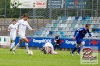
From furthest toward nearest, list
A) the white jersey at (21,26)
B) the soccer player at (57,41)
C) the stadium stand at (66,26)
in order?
the stadium stand at (66,26), the soccer player at (57,41), the white jersey at (21,26)

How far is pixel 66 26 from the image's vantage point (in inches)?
1833

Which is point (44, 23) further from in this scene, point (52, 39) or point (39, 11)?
point (52, 39)

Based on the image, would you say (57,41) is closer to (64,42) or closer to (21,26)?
(64,42)

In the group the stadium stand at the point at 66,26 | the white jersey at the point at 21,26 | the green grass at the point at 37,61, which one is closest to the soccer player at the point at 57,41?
the stadium stand at the point at 66,26

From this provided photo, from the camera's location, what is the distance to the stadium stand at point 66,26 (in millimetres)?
44981

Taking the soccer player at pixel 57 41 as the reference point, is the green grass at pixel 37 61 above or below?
above

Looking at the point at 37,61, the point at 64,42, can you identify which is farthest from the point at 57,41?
the point at 37,61

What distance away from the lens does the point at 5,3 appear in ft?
167

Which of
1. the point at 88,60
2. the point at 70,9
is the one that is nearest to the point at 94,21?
the point at 70,9

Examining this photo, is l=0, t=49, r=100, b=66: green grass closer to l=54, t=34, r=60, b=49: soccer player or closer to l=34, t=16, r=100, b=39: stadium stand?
l=54, t=34, r=60, b=49: soccer player

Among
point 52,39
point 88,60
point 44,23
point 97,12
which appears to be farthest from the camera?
point 44,23

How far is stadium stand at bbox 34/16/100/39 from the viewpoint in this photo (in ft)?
148

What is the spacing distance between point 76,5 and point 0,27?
361 inches

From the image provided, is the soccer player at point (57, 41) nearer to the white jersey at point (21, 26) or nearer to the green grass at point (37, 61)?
the white jersey at point (21, 26)
